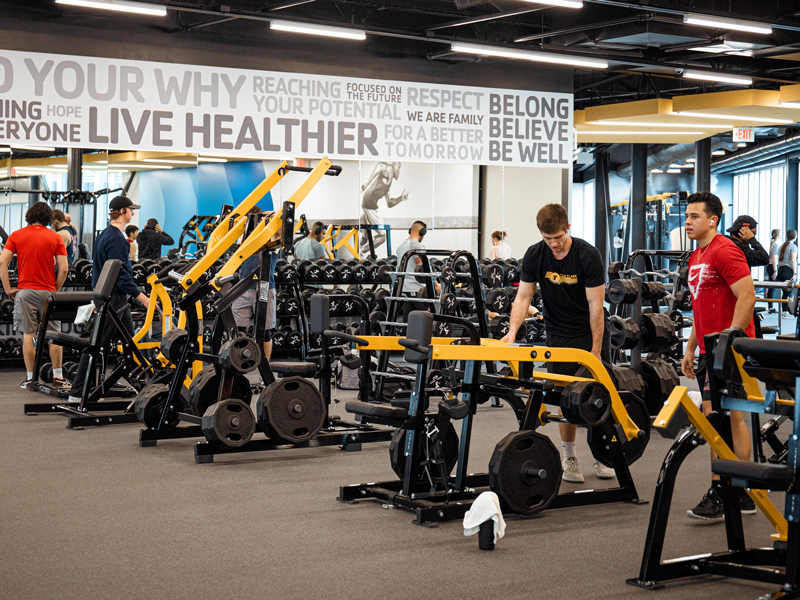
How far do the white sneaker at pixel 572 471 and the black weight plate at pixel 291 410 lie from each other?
1.51 metres

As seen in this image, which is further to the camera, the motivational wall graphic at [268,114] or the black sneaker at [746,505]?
the motivational wall graphic at [268,114]

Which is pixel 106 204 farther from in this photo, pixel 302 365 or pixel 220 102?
pixel 302 365

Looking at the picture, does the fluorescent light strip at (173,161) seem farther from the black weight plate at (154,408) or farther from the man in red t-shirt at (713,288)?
the man in red t-shirt at (713,288)

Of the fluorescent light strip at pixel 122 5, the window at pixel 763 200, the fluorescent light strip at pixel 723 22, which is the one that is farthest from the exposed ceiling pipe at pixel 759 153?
the fluorescent light strip at pixel 122 5

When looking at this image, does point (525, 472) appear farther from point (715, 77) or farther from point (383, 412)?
point (715, 77)

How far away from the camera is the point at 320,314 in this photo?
4.70m

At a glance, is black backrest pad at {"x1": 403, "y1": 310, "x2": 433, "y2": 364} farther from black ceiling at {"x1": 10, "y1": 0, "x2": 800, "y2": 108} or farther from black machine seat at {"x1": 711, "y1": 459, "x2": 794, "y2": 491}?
black ceiling at {"x1": 10, "y1": 0, "x2": 800, "y2": 108}

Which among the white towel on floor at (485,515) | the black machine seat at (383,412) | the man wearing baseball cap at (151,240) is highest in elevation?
the man wearing baseball cap at (151,240)

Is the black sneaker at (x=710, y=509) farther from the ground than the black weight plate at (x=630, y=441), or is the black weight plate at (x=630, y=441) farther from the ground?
the black weight plate at (x=630, y=441)

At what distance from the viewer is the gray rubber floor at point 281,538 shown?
2994mm

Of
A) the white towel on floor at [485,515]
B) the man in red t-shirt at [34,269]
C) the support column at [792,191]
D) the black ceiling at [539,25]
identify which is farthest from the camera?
the support column at [792,191]

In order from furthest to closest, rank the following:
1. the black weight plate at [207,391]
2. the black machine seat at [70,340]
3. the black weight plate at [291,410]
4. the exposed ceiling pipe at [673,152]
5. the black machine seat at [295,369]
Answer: the exposed ceiling pipe at [673,152] → the black machine seat at [70,340] → the black weight plate at [207,391] → the black machine seat at [295,369] → the black weight plate at [291,410]

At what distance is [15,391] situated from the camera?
768 centimetres

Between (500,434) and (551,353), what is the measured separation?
7.05ft
